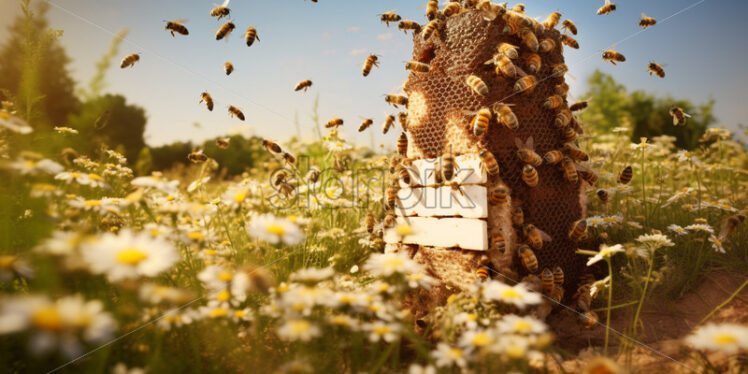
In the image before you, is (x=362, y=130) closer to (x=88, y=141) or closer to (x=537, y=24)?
(x=537, y=24)

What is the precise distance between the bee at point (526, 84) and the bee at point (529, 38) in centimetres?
35

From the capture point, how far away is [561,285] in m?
4.09

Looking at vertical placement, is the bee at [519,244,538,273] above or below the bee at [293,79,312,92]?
Result: below

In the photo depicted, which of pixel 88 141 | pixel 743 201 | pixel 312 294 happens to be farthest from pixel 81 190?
pixel 743 201

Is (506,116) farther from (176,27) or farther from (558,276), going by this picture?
(176,27)

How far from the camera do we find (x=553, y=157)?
155 inches

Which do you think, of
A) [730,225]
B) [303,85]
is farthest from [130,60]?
[730,225]

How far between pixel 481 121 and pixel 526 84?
0.68 metres

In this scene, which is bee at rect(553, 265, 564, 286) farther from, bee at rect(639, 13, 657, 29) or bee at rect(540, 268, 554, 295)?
bee at rect(639, 13, 657, 29)

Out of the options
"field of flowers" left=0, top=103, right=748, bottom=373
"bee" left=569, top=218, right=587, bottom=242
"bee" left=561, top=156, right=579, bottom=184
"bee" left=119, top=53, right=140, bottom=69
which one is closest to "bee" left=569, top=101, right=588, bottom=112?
"bee" left=561, top=156, right=579, bottom=184

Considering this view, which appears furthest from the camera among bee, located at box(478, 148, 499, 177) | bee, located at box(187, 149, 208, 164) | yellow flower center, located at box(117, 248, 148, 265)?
bee, located at box(187, 149, 208, 164)

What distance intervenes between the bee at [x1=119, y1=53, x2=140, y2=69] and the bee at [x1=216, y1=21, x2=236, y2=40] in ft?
3.50

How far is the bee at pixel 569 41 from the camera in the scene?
4754 millimetres

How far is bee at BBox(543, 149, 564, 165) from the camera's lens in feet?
13.0
